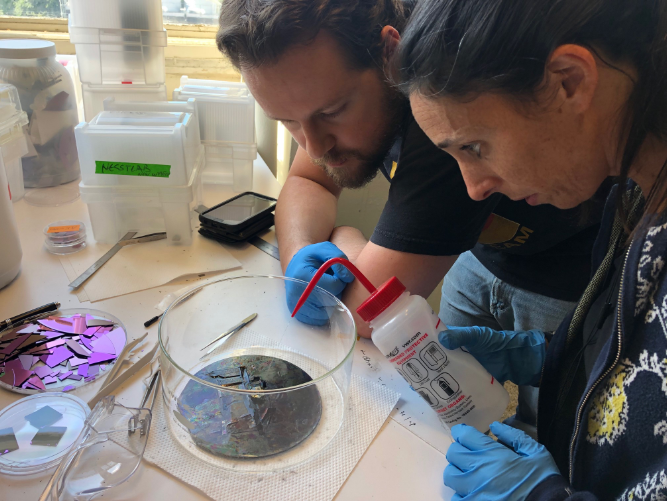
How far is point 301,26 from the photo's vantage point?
760mm

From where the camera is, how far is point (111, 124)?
1.03 meters

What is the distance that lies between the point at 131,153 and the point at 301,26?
1.54ft

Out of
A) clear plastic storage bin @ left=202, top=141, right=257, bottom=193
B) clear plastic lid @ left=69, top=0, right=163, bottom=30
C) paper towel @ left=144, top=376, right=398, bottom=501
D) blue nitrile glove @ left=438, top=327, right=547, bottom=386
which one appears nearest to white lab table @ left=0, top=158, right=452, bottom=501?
paper towel @ left=144, top=376, right=398, bottom=501

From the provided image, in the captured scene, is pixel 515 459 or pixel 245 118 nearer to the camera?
pixel 515 459

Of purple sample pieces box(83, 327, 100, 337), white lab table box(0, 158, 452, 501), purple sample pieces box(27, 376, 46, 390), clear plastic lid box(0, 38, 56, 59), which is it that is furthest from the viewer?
clear plastic lid box(0, 38, 56, 59)

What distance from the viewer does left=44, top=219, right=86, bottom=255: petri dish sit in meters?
0.99

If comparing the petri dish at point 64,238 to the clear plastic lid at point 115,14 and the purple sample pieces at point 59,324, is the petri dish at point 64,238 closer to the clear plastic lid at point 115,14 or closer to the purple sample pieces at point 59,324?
the purple sample pieces at point 59,324

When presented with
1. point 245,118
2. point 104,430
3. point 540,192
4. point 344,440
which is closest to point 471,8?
point 540,192

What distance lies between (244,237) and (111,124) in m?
0.38

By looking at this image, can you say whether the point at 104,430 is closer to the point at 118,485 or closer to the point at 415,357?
the point at 118,485

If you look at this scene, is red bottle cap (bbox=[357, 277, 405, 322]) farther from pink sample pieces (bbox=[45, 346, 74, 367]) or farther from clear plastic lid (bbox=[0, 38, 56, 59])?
clear plastic lid (bbox=[0, 38, 56, 59])

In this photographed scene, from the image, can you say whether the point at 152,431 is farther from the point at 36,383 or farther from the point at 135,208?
the point at 135,208

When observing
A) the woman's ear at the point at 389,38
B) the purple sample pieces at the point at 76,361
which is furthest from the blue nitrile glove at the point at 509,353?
the purple sample pieces at the point at 76,361

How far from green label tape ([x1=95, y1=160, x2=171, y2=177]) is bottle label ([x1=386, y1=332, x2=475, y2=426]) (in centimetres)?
67
